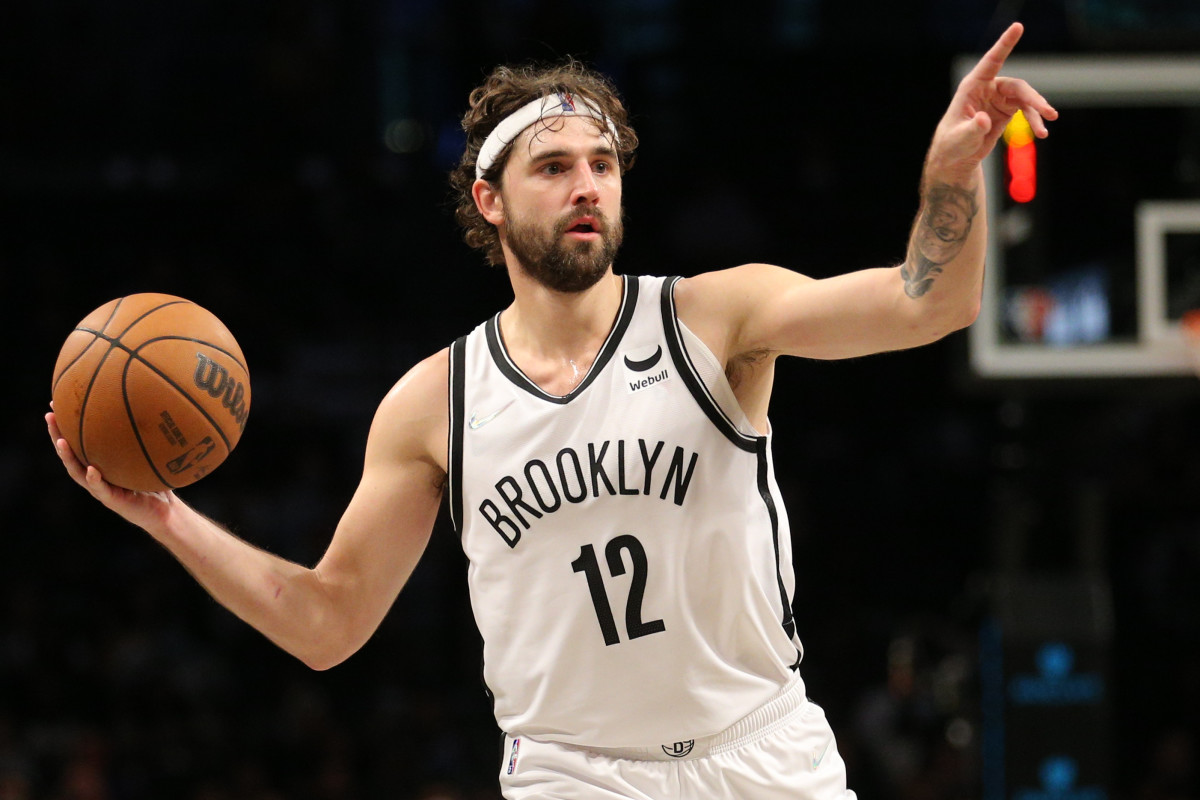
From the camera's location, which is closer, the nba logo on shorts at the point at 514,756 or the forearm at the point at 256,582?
the nba logo on shorts at the point at 514,756

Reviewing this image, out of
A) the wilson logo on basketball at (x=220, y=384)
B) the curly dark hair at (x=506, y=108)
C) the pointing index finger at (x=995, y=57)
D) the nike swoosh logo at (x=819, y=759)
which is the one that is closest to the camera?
the pointing index finger at (x=995, y=57)

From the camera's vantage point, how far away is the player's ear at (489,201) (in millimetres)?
4133

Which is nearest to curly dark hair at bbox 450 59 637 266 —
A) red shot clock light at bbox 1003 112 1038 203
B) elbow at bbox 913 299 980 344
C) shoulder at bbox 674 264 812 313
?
shoulder at bbox 674 264 812 313

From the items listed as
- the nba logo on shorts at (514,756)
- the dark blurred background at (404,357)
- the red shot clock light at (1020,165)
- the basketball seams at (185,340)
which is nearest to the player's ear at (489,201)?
the basketball seams at (185,340)

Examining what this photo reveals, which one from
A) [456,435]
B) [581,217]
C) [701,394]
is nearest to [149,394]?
[456,435]

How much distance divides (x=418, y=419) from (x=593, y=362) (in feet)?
1.68

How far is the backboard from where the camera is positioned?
26.1 ft

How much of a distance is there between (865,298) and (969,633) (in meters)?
7.80

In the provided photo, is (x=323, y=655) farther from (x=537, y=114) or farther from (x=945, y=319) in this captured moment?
(x=945, y=319)

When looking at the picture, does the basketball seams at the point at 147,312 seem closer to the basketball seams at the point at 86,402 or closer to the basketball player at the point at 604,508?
the basketball seams at the point at 86,402

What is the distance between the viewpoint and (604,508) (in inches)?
144

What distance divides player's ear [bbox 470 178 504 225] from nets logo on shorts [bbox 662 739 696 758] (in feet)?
4.94

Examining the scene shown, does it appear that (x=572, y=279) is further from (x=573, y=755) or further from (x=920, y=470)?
(x=920, y=470)

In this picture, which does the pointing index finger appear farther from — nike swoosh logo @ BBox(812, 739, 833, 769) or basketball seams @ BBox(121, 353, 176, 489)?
basketball seams @ BBox(121, 353, 176, 489)
